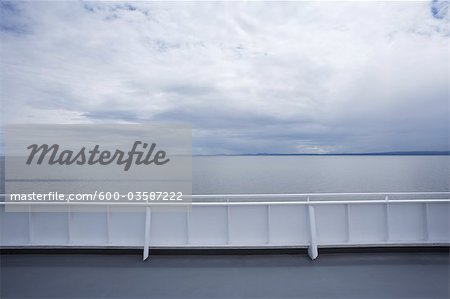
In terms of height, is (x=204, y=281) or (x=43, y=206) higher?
(x=43, y=206)

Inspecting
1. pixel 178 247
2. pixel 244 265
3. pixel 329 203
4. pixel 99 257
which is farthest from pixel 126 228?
pixel 329 203

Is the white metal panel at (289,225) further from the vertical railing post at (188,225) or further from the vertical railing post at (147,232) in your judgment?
the vertical railing post at (147,232)

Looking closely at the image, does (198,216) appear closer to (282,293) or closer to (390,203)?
(282,293)

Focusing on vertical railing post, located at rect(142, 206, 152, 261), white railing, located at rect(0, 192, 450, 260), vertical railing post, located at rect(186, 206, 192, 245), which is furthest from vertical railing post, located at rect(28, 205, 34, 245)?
vertical railing post, located at rect(186, 206, 192, 245)

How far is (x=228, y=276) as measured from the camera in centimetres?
407

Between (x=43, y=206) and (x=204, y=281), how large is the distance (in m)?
3.21

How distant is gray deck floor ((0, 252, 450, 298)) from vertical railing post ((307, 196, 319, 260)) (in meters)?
0.13

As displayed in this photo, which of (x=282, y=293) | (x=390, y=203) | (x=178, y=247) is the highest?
(x=390, y=203)

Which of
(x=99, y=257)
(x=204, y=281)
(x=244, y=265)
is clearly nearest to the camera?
(x=204, y=281)

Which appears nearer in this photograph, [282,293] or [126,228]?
[282,293]

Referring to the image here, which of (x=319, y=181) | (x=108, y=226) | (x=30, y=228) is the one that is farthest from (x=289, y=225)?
(x=319, y=181)

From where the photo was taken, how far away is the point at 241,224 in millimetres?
4742

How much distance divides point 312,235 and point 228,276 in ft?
5.10

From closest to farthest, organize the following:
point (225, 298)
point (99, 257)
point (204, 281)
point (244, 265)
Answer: point (225, 298), point (204, 281), point (244, 265), point (99, 257)
